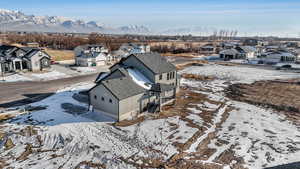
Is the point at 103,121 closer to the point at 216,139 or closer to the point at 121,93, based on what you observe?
the point at 121,93

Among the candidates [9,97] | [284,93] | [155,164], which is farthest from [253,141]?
[9,97]

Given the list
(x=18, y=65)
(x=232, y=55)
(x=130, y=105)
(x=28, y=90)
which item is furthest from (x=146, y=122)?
(x=232, y=55)

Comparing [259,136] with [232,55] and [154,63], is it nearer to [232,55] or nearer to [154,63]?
[154,63]

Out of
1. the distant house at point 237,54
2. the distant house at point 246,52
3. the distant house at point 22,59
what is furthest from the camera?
the distant house at point 246,52

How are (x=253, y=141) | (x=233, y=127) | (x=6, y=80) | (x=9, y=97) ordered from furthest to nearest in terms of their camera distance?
(x=6, y=80) → (x=9, y=97) → (x=233, y=127) → (x=253, y=141)

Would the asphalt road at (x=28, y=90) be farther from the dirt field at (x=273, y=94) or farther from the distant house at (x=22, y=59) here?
the dirt field at (x=273, y=94)

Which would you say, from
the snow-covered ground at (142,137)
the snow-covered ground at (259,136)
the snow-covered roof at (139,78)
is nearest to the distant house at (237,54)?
the snow-covered ground at (259,136)
